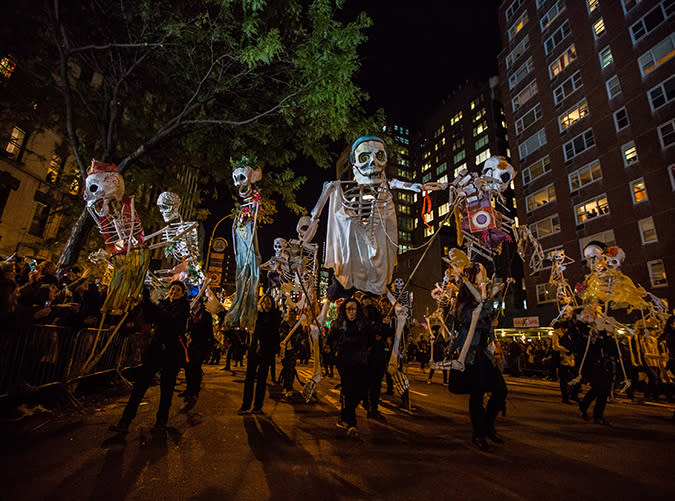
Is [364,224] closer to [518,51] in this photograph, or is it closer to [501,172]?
[501,172]

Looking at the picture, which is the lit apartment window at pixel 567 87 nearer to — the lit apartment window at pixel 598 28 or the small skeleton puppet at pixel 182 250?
the lit apartment window at pixel 598 28

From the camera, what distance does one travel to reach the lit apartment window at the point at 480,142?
182 ft

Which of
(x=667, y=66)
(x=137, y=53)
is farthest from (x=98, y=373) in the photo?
(x=667, y=66)

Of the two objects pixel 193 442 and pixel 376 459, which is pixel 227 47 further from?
pixel 376 459

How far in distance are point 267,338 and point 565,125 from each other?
3260 centimetres

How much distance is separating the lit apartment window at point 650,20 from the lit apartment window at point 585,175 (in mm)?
8298

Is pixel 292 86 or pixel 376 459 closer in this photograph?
pixel 376 459

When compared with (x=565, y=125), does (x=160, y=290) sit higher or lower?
lower

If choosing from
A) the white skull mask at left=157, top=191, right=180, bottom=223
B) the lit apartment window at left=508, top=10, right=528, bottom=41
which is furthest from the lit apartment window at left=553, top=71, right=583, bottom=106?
the white skull mask at left=157, top=191, right=180, bottom=223

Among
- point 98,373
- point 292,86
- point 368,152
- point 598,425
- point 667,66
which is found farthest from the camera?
point 667,66

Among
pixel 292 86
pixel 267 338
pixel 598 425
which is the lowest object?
pixel 598 425

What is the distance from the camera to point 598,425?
567 centimetres

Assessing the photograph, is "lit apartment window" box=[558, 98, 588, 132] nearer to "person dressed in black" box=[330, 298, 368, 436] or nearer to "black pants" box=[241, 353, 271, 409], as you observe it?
"person dressed in black" box=[330, 298, 368, 436]

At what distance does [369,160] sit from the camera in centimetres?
460
